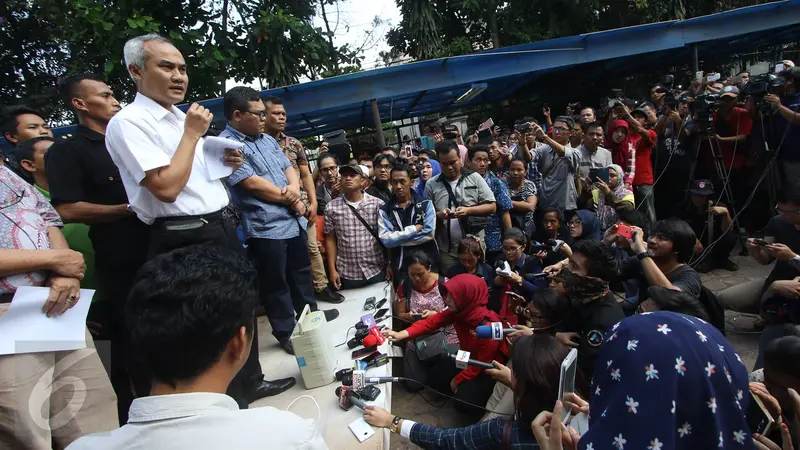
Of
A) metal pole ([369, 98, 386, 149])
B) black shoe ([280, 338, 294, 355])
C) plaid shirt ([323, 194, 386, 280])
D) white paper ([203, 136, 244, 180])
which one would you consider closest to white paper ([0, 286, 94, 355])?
white paper ([203, 136, 244, 180])

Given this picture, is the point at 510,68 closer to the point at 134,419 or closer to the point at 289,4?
the point at 289,4

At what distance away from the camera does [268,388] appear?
244 centimetres

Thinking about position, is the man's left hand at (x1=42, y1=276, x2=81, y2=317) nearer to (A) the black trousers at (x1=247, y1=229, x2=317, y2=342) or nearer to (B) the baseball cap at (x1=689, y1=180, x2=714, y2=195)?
(A) the black trousers at (x1=247, y1=229, x2=317, y2=342)

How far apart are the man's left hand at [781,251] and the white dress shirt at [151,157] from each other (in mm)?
3428

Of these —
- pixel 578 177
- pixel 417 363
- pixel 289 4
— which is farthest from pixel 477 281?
pixel 289 4

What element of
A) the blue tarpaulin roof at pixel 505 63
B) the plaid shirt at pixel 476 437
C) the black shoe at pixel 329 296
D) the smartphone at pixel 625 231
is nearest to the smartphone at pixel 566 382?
the plaid shirt at pixel 476 437

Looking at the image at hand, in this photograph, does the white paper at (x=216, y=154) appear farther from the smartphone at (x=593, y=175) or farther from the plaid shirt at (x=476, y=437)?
the smartphone at (x=593, y=175)

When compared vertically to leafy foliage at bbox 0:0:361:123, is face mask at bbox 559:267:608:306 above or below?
below

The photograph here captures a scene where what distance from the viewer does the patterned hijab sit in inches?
41.3

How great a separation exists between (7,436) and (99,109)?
1.46 m

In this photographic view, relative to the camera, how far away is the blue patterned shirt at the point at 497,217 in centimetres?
402

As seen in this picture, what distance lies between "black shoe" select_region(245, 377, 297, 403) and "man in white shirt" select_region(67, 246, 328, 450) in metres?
1.55

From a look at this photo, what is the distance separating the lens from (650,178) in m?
4.84

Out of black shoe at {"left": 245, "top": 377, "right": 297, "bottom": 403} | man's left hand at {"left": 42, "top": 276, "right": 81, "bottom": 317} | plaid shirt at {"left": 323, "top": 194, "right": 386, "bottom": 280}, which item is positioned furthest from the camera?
plaid shirt at {"left": 323, "top": 194, "right": 386, "bottom": 280}
